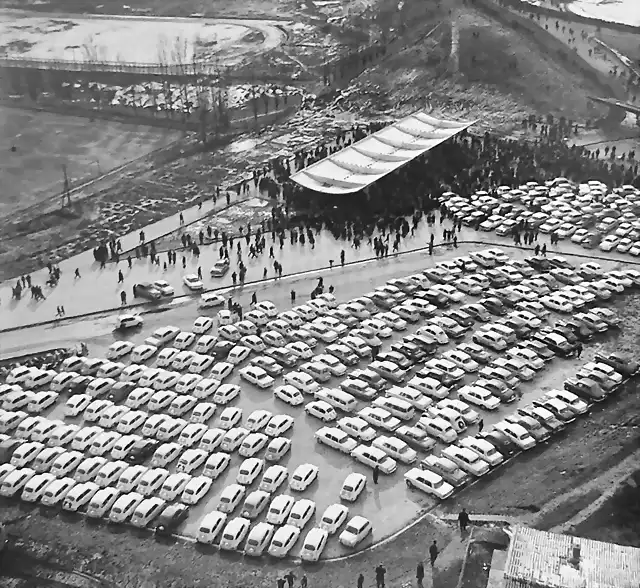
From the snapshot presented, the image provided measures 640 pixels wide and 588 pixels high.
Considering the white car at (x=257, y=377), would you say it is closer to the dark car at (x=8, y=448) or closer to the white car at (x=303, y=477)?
the white car at (x=303, y=477)

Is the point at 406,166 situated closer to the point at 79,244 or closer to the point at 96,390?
the point at 79,244

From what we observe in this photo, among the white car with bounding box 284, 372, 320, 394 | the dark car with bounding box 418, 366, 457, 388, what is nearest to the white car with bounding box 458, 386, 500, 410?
the dark car with bounding box 418, 366, 457, 388

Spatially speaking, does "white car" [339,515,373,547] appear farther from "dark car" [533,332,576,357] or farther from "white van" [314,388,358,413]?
"dark car" [533,332,576,357]

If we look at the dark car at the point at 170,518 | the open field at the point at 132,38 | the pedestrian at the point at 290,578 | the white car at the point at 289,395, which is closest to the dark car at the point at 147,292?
the white car at the point at 289,395

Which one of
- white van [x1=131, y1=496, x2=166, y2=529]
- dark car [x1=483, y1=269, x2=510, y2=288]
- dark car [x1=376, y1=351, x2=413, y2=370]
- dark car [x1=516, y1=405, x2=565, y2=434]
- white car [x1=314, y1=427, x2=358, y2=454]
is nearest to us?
white van [x1=131, y1=496, x2=166, y2=529]

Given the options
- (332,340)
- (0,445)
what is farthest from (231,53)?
(0,445)

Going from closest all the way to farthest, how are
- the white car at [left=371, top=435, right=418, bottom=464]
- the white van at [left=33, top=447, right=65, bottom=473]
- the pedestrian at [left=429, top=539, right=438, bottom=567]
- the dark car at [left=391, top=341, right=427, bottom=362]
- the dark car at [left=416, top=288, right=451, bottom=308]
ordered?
the pedestrian at [left=429, top=539, right=438, bottom=567]
the white car at [left=371, top=435, right=418, bottom=464]
the white van at [left=33, top=447, right=65, bottom=473]
the dark car at [left=391, top=341, right=427, bottom=362]
the dark car at [left=416, top=288, right=451, bottom=308]
